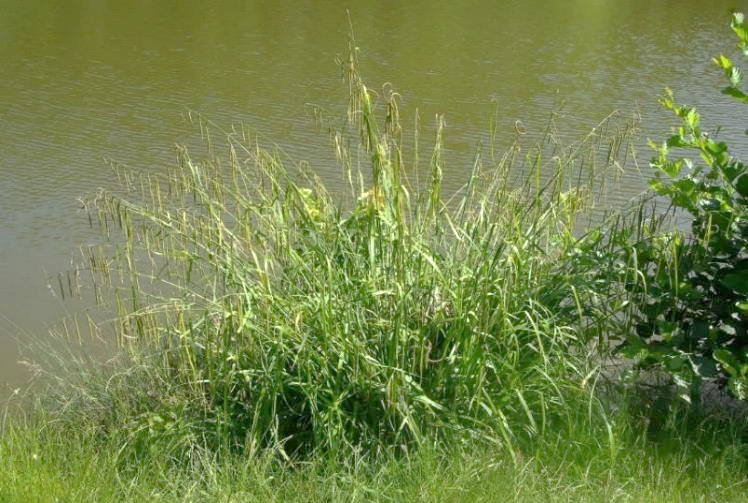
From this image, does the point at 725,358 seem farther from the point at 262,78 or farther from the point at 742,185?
the point at 262,78

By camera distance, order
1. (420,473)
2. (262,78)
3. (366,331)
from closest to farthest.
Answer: (420,473) < (366,331) < (262,78)

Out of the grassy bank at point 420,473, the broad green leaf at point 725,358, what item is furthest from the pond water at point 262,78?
the broad green leaf at point 725,358

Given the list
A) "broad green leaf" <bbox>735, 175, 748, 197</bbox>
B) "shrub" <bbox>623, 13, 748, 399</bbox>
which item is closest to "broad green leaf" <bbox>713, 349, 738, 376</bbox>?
"shrub" <bbox>623, 13, 748, 399</bbox>

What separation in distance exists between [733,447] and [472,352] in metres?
0.77

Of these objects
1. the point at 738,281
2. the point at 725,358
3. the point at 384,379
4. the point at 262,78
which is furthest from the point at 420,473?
the point at 262,78

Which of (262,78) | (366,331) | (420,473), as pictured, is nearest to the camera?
(420,473)

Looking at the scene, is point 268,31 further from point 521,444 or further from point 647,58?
point 521,444

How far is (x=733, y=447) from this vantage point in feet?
9.62

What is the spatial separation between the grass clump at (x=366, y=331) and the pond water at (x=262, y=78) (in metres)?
1.24

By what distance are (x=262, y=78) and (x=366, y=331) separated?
21.9 ft

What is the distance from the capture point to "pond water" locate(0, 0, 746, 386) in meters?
6.13

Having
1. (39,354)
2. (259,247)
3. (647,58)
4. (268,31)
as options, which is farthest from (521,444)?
(268,31)

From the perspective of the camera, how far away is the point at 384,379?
3.01m

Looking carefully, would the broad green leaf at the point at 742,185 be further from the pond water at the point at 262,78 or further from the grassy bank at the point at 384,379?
the pond water at the point at 262,78
